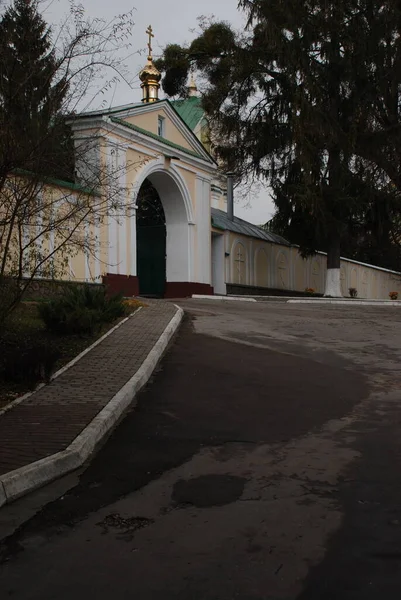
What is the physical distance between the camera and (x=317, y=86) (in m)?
26.3

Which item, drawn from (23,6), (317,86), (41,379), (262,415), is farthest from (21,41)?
(317,86)

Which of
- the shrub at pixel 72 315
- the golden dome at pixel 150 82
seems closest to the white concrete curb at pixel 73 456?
the shrub at pixel 72 315

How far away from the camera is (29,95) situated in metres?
8.19

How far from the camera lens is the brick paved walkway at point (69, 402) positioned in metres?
5.94

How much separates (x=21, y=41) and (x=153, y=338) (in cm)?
596

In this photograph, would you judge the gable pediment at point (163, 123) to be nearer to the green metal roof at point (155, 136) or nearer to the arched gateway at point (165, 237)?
the green metal roof at point (155, 136)

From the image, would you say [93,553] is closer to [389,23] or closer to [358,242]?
[389,23]

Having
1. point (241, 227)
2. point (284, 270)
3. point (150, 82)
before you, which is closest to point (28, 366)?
point (150, 82)

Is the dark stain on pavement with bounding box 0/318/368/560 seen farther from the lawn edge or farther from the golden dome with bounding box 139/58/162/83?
the golden dome with bounding box 139/58/162/83

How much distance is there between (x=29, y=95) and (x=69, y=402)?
153 inches

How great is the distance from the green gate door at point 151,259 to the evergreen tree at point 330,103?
576 cm

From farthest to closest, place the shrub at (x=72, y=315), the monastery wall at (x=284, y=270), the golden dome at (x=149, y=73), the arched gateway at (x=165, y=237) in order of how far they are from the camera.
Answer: the monastery wall at (x=284, y=270)
the golden dome at (x=149, y=73)
the arched gateway at (x=165, y=237)
the shrub at (x=72, y=315)

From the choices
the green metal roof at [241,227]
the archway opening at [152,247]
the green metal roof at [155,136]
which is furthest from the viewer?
the green metal roof at [241,227]

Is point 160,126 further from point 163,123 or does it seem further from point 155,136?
point 155,136
